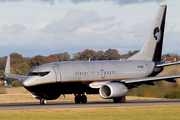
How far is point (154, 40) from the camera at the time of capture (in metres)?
45.6

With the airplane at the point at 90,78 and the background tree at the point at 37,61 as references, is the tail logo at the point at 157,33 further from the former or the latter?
the background tree at the point at 37,61

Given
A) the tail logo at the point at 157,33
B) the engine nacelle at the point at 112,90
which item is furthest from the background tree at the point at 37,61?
the engine nacelle at the point at 112,90

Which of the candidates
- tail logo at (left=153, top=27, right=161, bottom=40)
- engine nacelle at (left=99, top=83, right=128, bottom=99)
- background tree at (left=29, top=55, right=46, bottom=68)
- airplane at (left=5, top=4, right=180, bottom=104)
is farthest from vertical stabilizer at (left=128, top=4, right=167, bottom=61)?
background tree at (left=29, top=55, right=46, bottom=68)

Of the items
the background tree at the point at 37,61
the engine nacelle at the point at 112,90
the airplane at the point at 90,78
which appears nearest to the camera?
the airplane at the point at 90,78

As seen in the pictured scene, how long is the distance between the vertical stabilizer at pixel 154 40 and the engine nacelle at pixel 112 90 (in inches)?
345

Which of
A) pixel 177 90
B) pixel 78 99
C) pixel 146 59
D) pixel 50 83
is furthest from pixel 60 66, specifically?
pixel 177 90

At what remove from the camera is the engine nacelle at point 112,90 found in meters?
36.1

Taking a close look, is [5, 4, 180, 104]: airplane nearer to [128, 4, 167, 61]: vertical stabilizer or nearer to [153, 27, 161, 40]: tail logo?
[128, 4, 167, 61]: vertical stabilizer

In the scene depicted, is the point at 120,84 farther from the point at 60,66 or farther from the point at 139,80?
the point at 60,66

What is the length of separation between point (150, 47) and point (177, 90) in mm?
6179

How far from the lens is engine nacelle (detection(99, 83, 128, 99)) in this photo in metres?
36.1

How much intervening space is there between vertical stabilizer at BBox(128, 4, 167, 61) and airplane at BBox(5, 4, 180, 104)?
664mm

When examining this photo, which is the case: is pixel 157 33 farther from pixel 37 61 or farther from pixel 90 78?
pixel 37 61

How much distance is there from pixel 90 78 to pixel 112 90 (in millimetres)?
3348
